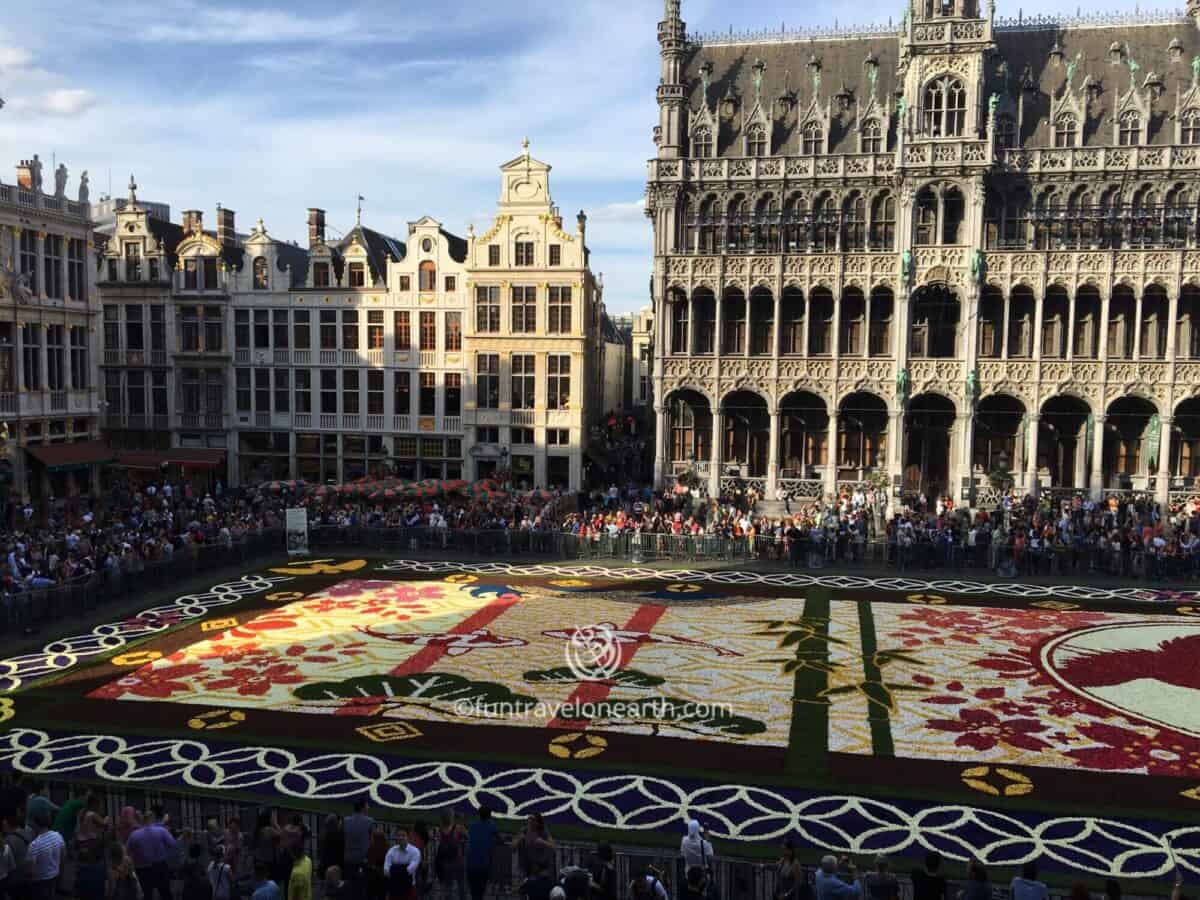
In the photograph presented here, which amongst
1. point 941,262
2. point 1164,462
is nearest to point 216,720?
point 941,262

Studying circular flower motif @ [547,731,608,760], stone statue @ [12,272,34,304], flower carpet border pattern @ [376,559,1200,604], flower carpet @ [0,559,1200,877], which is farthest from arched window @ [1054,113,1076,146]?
stone statue @ [12,272,34,304]

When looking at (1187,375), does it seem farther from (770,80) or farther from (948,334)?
(770,80)

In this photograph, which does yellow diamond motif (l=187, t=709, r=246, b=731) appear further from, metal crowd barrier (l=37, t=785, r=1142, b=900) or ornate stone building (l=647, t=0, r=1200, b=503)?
ornate stone building (l=647, t=0, r=1200, b=503)

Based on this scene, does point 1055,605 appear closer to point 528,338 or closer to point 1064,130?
point 1064,130

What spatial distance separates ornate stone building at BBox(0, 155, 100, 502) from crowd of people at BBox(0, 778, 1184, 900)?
32.7 m

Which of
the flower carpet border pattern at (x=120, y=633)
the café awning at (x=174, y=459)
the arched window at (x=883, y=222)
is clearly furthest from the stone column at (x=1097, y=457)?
the café awning at (x=174, y=459)

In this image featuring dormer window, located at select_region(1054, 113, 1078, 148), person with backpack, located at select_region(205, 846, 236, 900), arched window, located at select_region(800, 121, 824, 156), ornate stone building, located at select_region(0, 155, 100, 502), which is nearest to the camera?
person with backpack, located at select_region(205, 846, 236, 900)

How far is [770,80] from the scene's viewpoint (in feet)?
173

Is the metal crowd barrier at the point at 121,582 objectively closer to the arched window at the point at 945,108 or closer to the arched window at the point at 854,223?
the arched window at the point at 854,223

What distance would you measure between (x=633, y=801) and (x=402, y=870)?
16.5 feet

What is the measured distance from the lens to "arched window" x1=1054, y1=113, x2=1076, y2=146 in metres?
47.4

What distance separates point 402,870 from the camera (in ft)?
39.3

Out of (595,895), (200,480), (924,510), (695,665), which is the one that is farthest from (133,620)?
(924,510)

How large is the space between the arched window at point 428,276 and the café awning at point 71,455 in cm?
1679
